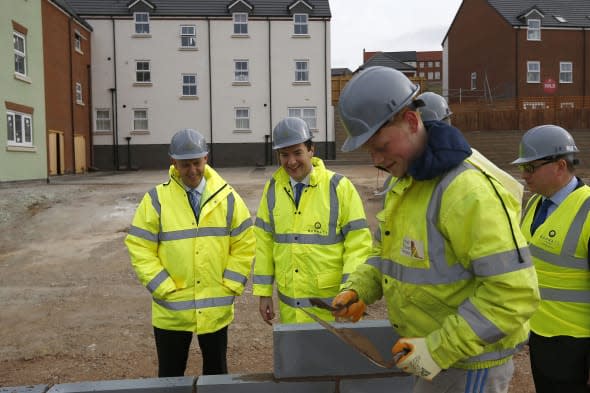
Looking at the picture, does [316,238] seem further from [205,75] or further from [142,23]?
[142,23]

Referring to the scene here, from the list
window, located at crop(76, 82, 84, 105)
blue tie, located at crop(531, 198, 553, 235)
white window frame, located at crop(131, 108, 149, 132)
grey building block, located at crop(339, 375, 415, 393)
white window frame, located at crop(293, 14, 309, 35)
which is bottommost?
grey building block, located at crop(339, 375, 415, 393)

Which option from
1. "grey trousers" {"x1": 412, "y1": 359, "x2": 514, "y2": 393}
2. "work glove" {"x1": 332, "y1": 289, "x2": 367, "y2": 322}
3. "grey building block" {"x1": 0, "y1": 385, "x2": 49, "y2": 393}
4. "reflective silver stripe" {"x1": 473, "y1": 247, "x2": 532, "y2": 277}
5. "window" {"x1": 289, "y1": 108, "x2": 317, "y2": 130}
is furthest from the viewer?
"window" {"x1": 289, "y1": 108, "x2": 317, "y2": 130}

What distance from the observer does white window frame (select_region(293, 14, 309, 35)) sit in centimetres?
3238

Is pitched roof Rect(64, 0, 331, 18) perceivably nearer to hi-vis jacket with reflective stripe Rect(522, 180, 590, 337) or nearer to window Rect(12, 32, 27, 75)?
window Rect(12, 32, 27, 75)

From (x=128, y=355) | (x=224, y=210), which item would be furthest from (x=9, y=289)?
(x=224, y=210)

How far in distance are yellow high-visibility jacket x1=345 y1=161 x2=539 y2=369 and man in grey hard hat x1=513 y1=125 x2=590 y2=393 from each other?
1.04m

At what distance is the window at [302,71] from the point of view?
3244 centimetres

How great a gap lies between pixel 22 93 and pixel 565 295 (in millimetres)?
21839

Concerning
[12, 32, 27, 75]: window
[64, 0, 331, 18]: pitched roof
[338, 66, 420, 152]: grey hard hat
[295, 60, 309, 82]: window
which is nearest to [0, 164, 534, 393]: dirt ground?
[338, 66, 420, 152]: grey hard hat

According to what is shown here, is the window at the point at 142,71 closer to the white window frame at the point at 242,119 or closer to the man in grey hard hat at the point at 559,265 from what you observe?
the white window frame at the point at 242,119

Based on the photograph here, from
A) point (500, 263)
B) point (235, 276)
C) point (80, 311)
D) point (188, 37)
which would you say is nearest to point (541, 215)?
point (500, 263)

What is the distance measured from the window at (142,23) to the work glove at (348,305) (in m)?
32.6

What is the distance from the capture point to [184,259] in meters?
3.76

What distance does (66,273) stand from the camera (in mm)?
9039
